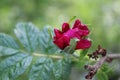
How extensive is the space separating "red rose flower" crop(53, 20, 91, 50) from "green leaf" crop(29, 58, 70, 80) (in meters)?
0.11

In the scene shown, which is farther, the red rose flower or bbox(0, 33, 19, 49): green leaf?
bbox(0, 33, 19, 49): green leaf

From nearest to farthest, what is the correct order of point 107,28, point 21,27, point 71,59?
point 71,59
point 21,27
point 107,28

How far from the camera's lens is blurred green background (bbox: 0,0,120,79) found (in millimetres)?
3660

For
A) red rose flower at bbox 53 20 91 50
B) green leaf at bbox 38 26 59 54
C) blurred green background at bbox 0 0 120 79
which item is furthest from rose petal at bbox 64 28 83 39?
blurred green background at bbox 0 0 120 79

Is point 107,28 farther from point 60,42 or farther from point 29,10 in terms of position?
point 60,42

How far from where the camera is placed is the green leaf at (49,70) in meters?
1.35

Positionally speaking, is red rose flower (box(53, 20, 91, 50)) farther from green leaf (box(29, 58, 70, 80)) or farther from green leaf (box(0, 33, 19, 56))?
green leaf (box(0, 33, 19, 56))

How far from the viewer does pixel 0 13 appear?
4016 millimetres

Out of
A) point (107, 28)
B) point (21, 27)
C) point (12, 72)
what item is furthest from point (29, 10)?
point (12, 72)

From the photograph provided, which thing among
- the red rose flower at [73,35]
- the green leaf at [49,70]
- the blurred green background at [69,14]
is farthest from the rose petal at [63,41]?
the blurred green background at [69,14]

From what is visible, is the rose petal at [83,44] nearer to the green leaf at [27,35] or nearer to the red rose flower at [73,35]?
the red rose flower at [73,35]

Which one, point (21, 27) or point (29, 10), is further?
point (29, 10)

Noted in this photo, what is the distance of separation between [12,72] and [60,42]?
8.7 inches

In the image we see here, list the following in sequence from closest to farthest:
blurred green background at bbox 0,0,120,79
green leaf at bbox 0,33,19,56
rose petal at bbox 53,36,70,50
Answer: rose petal at bbox 53,36,70,50 → green leaf at bbox 0,33,19,56 → blurred green background at bbox 0,0,120,79
